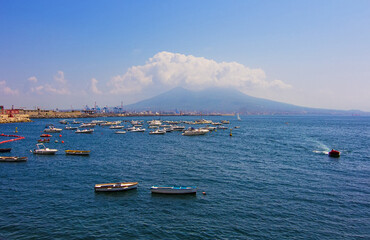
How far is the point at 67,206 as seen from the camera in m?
23.4

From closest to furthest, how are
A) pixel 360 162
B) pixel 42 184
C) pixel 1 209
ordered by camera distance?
pixel 1 209 < pixel 42 184 < pixel 360 162

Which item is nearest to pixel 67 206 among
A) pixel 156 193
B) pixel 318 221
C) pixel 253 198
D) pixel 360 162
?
pixel 156 193

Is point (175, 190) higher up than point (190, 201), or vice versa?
point (175, 190)

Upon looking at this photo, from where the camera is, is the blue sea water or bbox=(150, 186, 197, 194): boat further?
bbox=(150, 186, 197, 194): boat

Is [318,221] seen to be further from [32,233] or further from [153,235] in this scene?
[32,233]

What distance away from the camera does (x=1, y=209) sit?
74.1 feet

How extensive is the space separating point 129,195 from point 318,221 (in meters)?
18.3

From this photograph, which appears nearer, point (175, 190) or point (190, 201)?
point (190, 201)

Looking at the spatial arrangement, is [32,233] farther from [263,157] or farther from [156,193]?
[263,157]

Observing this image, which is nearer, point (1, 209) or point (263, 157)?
point (1, 209)

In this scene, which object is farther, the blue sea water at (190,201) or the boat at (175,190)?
the boat at (175,190)

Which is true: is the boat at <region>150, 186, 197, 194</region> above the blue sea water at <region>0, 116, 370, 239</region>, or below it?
above

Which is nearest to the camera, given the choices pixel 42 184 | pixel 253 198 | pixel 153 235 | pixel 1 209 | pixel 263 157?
pixel 153 235

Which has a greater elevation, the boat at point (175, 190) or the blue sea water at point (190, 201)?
the boat at point (175, 190)
